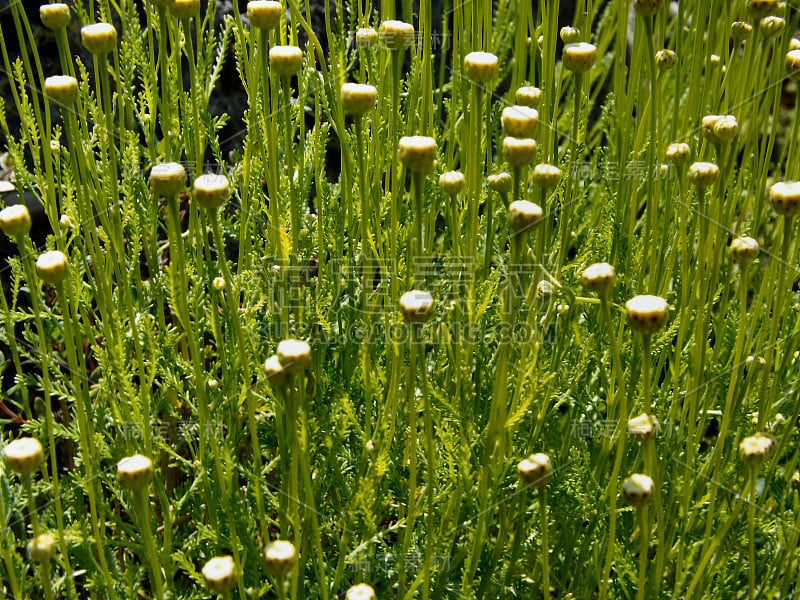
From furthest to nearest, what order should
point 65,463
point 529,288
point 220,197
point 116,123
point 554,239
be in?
1. point 116,123
2. point 65,463
3. point 554,239
4. point 529,288
5. point 220,197

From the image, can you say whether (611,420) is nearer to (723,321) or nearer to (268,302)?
(723,321)

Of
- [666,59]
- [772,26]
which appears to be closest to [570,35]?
[666,59]

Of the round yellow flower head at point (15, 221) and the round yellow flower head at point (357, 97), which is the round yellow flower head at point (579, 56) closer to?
the round yellow flower head at point (357, 97)

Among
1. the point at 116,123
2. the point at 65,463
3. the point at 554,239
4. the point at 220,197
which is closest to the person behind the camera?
the point at 220,197

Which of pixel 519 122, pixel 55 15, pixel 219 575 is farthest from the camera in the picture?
pixel 55 15

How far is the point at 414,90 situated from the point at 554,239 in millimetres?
279

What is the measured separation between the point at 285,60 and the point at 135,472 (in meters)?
0.40

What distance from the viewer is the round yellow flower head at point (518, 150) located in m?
0.73

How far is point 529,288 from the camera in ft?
2.83

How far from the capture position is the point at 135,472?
0.66 m

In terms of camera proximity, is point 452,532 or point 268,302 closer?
point 452,532

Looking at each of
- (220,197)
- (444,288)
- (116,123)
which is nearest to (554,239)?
(444,288)

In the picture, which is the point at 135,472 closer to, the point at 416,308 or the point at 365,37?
the point at 416,308

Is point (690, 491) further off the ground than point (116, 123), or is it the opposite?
point (116, 123)
